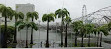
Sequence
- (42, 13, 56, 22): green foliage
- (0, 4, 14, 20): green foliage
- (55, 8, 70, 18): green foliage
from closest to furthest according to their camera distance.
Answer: (0, 4, 14, 20): green foliage < (55, 8, 70, 18): green foliage < (42, 13, 56, 22): green foliage

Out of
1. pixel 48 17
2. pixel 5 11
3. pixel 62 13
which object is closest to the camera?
pixel 5 11

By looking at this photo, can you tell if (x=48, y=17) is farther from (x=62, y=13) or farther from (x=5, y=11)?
(x=5, y=11)

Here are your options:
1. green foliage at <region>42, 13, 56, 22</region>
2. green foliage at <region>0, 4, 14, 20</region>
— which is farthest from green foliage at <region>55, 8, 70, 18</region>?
green foliage at <region>0, 4, 14, 20</region>

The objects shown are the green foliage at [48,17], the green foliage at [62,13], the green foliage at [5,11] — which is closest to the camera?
the green foliage at [5,11]

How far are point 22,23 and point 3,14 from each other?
2949mm

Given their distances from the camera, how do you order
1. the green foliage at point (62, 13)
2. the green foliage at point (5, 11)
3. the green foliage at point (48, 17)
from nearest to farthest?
the green foliage at point (5, 11) → the green foliage at point (62, 13) → the green foliage at point (48, 17)

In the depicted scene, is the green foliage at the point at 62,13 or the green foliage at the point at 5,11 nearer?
the green foliage at the point at 5,11

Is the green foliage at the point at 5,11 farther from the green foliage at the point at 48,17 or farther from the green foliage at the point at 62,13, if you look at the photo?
the green foliage at the point at 62,13

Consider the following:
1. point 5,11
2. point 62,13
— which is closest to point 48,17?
point 62,13

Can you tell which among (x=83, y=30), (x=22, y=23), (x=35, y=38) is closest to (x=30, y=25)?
(x=22, y=23)

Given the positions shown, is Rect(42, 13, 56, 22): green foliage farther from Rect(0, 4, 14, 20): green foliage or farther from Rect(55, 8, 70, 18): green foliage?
Rect(0, 4, 14, 20): green foliage

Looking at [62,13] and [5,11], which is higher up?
[62,13]

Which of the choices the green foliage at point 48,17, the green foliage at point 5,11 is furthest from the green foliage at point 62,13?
the green foliage at point 5,11

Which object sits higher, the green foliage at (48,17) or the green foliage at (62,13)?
the green foliage at (62,13)
